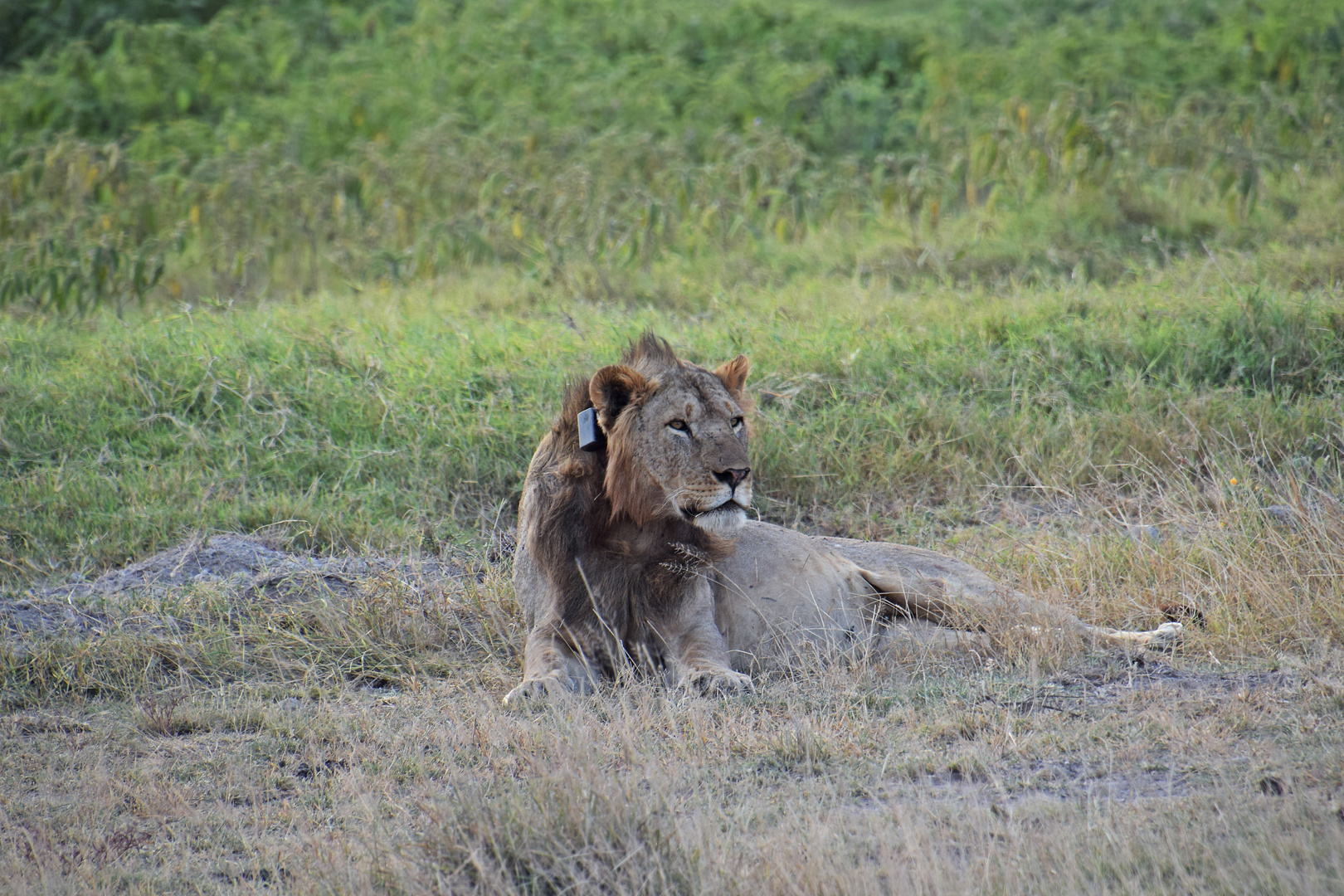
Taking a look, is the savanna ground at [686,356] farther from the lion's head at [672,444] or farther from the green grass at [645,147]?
the lion's head at [672,444]

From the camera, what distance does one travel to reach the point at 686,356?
7250 millimetres

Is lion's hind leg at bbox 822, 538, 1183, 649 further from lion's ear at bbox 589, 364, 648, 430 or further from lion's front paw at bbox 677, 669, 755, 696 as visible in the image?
lion's ear at bbox 589, 364, 648, 430

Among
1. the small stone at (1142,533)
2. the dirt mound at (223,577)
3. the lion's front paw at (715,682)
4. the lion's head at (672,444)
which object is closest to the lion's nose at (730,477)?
the lion's head at (672,444)

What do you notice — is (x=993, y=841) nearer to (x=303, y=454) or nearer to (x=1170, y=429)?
(x=1170, y=429)

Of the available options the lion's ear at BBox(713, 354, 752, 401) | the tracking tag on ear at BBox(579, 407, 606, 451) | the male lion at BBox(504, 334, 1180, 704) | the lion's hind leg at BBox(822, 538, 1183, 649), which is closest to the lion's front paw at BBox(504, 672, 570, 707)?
the male lion at BBox(504, 334, 1180, 704)

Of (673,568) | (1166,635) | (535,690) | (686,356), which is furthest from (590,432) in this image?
(686,356)

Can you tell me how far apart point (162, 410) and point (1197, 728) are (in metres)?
5.72

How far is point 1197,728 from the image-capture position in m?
3.46

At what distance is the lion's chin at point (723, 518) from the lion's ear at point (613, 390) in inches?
20.7

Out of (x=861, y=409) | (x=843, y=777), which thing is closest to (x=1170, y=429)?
(x=861, y=409)

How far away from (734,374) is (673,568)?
798 millimetres

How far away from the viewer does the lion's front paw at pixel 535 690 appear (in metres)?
4.03

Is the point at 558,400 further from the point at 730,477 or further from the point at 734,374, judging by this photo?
the point at 730,477

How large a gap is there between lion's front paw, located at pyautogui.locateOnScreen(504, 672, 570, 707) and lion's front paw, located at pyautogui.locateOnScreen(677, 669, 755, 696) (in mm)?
433
